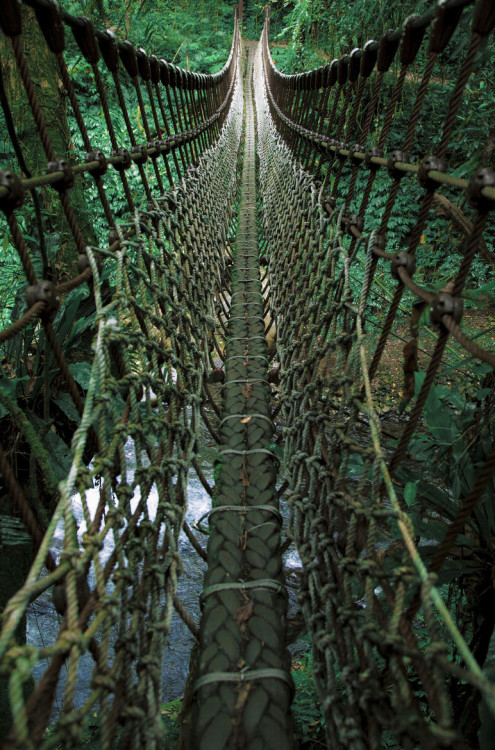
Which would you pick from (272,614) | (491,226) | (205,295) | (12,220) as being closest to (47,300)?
(12,220)

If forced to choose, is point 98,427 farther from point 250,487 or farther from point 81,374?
point 81,374

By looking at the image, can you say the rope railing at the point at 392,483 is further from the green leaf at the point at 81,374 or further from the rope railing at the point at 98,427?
the green leaf at the point at 81,374

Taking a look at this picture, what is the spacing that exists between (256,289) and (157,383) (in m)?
1.35

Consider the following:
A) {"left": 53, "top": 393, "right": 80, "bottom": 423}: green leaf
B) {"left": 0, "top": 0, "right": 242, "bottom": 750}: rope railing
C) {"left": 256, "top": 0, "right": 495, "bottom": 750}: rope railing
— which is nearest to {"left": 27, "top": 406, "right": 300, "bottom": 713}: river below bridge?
{"left": 0, "top": 0, "right": 242, "bottom": 750}: rope railing

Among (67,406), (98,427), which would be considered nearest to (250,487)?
(98,427)

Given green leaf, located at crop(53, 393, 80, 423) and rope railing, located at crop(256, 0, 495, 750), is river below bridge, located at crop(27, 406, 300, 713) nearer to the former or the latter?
green leaf, located at crop(53, 393, 80, 423)

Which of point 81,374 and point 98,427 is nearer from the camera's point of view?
point 98,427

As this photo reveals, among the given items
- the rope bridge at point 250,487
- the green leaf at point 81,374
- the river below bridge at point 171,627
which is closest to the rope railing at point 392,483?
the rope bridge at point 250,487

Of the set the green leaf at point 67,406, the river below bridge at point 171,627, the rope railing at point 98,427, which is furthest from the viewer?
the river below bridge at point 171,627

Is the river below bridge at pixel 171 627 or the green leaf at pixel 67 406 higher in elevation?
the green leaf at pixel 67 406

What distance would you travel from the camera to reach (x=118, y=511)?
2.24 ft

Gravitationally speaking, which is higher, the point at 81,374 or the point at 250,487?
the point at 81,374

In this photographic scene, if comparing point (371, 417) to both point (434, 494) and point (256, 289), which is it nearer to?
point (434, 494)

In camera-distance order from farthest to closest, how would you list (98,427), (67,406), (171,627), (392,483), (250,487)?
(171,627)
(67,406)
(250,487)
(98,427)
(392,483)
